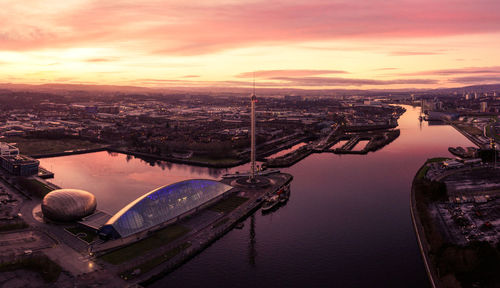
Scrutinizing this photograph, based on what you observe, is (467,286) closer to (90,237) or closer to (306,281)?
(306,281)

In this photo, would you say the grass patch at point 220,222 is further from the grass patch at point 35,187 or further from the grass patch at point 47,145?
the grass patch at point 47,145

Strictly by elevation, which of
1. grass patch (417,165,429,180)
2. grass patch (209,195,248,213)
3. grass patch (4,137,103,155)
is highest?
grass patch (4,137,103,155)

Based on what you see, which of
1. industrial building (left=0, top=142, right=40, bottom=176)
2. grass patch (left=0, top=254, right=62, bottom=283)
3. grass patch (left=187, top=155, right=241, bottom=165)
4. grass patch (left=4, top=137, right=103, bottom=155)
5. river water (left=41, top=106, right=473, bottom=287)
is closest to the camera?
grass patch (left=0, top=254, right=62, bottom=283)

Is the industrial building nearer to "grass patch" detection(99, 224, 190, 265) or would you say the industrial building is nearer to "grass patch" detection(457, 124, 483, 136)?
"grass patch" detection(99, 224, 190, 265)

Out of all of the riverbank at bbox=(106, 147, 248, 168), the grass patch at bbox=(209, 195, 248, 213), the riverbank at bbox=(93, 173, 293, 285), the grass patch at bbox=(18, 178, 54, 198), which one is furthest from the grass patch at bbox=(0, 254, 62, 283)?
the riverbank at bbox=(106, 147, 248, 168)

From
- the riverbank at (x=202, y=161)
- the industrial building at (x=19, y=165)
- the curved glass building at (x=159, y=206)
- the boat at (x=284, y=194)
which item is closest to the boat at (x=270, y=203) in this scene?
the boat at (x=284, y=194)

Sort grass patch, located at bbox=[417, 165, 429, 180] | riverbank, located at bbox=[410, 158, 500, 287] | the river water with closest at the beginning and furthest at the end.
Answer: riverbank, located at bbox=[410, 158, 500, 287] < the river water < grass patch, located at bbox=[417, 165, 429, 180]
